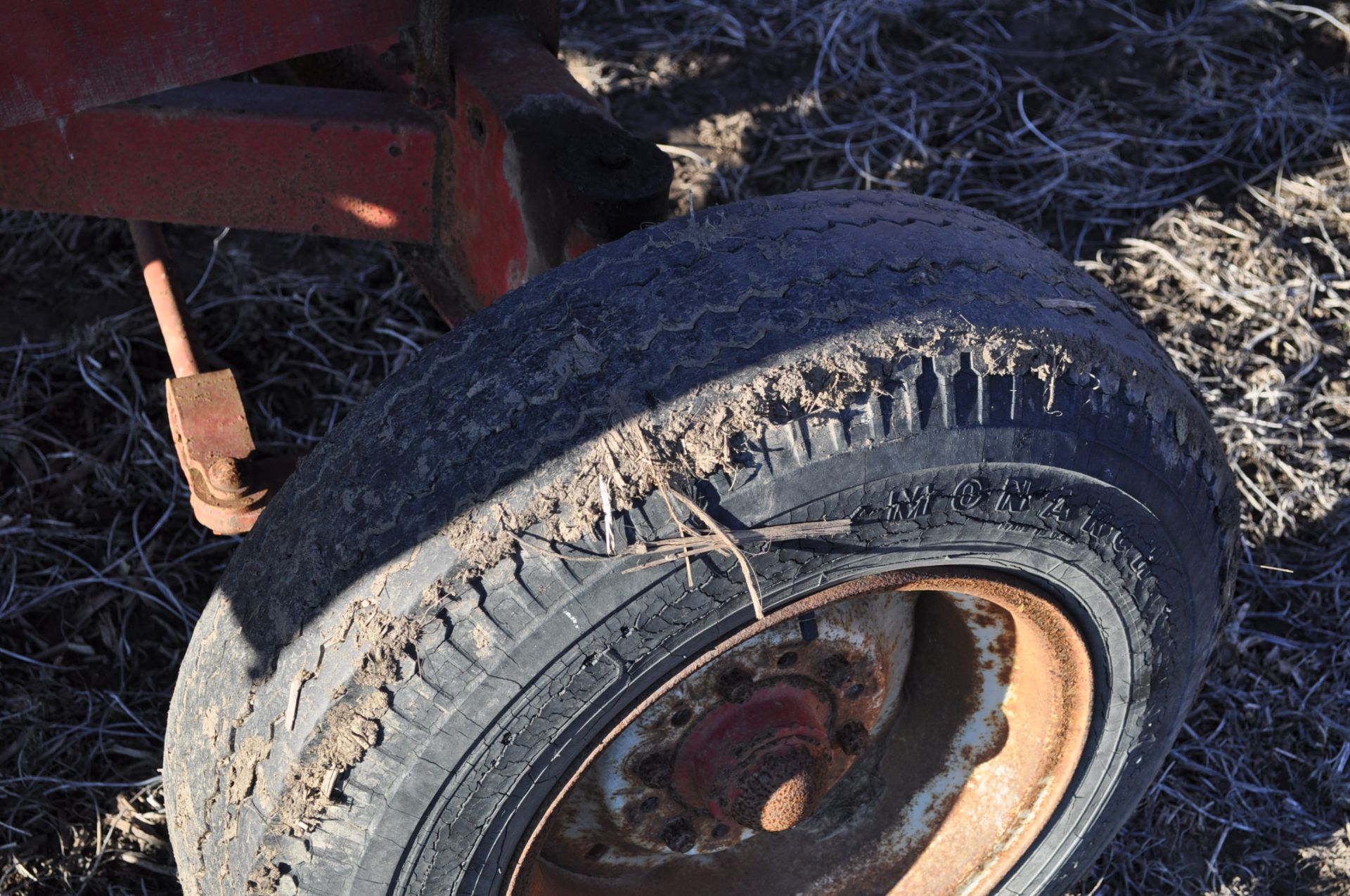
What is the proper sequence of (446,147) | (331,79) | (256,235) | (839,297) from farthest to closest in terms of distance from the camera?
1. (256,235)
2. (331,79)
3. (446,147)
4. (839,297)

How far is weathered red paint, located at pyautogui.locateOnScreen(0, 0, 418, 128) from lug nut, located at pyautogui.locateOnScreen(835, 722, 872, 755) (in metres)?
1.40

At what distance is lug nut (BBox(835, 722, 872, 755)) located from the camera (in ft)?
6.40

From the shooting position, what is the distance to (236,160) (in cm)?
205

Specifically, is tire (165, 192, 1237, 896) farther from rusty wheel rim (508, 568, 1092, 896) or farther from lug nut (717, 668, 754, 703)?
lug nut (717, 668, 754, 703)

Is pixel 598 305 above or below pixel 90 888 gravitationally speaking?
above

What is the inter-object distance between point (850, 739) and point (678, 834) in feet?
1.08

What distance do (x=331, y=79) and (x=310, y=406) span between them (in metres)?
0.93

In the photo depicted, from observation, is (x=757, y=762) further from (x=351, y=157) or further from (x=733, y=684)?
(x=351, y=157)

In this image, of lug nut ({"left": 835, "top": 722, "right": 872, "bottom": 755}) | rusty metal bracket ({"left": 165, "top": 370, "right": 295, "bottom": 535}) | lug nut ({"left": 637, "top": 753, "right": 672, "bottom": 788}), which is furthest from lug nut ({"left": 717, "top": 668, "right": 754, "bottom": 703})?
rusty metal bracket ({"left": 165, "top": 370, "right": 295, "bottom": 535})

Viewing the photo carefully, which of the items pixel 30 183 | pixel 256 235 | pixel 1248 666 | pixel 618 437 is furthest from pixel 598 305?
pixel 256 235

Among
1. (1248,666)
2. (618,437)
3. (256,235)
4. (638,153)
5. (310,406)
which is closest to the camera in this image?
(618,437)

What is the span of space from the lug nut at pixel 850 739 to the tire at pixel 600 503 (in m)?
0.51

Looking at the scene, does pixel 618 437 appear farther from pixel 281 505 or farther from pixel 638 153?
pixel 638 153

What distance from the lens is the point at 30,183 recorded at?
196cm
